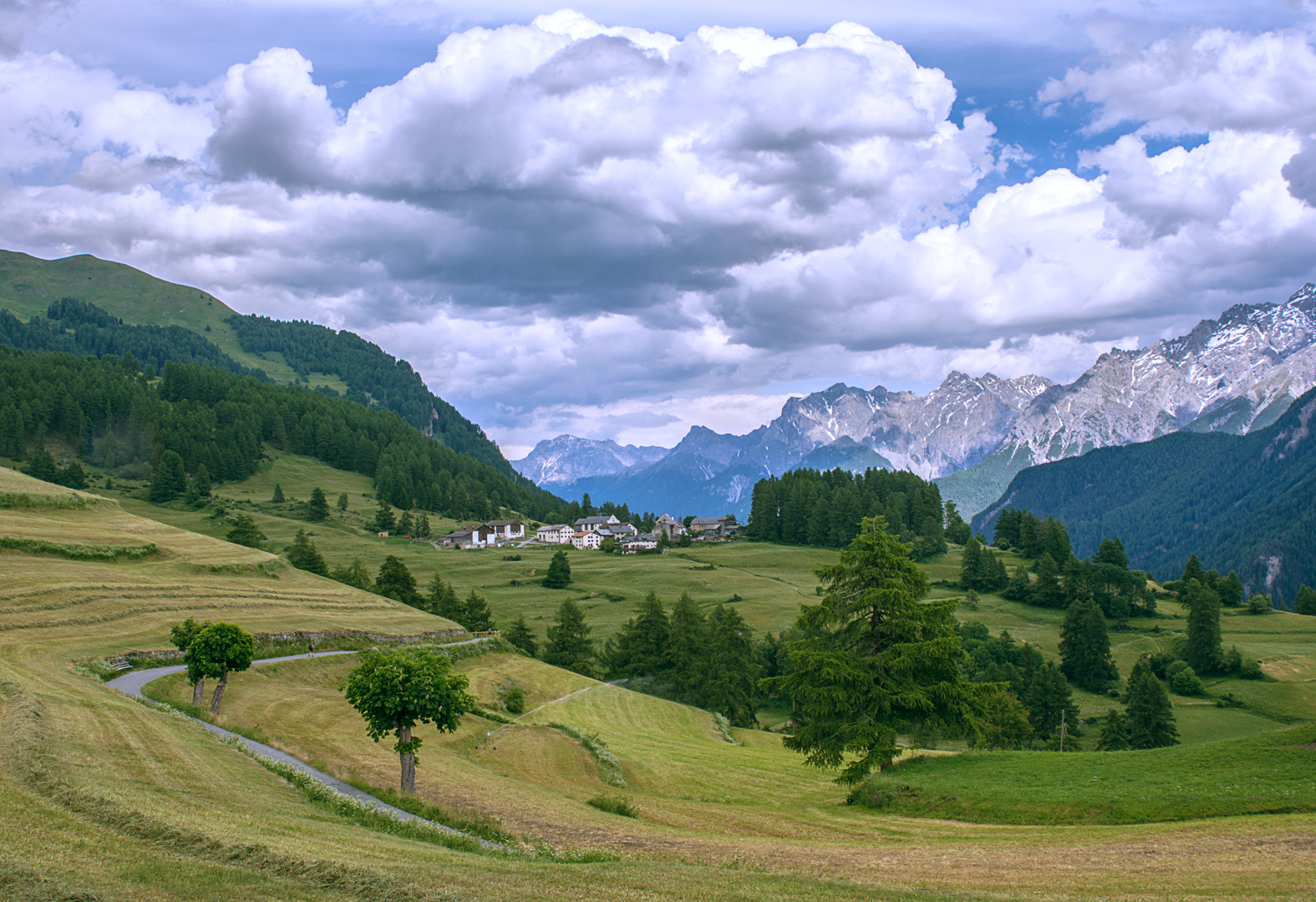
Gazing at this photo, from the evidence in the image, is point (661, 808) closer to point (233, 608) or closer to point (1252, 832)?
point (1252, 832)

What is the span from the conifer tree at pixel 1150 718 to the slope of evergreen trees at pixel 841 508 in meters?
84.5

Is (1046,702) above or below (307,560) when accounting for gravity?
below

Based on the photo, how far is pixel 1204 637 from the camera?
94.4 m

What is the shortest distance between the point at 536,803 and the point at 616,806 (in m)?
2.87

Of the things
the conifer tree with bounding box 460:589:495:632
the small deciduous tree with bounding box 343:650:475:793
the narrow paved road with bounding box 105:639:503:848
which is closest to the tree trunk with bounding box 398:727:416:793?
the small deciduous tree with bounding box 343:650:475:793

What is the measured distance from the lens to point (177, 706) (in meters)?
32.8

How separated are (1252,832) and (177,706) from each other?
3883 cm

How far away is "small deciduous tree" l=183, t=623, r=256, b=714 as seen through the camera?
113 ft

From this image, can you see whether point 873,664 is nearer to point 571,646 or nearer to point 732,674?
point 732,674

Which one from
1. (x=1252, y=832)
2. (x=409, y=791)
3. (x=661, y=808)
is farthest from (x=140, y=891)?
(x=1252, y=832)

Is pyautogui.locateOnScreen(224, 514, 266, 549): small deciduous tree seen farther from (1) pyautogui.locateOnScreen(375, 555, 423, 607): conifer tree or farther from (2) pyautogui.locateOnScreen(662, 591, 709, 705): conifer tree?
(2) pyautogui.locateOnScreen(662, 591, 709, 705): conifer tree

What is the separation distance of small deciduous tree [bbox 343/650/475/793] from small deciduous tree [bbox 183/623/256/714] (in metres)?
12.4

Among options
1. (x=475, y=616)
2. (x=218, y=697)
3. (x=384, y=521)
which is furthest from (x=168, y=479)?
(x=218, y=697)

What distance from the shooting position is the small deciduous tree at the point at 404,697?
25.3 m
